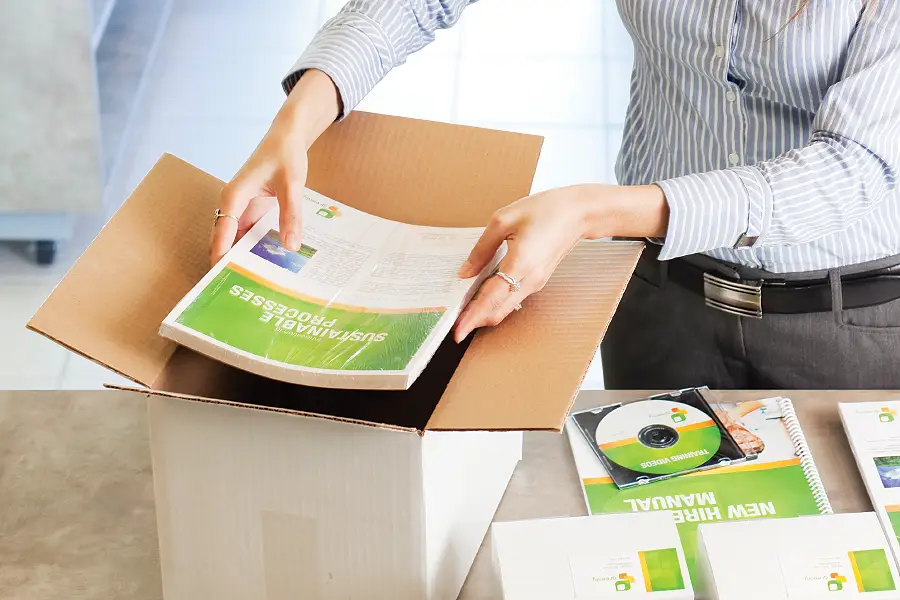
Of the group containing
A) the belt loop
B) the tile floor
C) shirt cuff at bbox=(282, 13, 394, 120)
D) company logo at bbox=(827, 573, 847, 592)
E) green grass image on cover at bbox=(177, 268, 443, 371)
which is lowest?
company logo at bbox=(827, 573, 847, 592)

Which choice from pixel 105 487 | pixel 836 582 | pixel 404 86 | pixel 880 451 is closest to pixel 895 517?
pixel 880 451

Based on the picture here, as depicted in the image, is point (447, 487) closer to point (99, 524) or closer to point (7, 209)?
point (99, 524)

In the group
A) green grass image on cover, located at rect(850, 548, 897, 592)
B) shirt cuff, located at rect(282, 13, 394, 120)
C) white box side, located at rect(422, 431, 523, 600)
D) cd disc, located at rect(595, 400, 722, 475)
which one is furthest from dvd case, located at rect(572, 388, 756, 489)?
shirt cuff, located at rect(282, 13, 394, 120)

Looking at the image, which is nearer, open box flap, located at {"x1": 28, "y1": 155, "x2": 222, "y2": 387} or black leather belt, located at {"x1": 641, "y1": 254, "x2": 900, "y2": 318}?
open box flap, located at {"x1": 28, "y1": 155, "x2": 222, "y2": 387}

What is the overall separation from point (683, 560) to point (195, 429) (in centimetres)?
43

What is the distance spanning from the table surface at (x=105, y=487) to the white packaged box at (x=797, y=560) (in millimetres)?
150

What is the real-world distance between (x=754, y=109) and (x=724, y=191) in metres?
0.23

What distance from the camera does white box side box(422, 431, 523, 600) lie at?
901 mm

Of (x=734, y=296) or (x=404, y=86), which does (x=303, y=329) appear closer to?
(x=734, y=296)

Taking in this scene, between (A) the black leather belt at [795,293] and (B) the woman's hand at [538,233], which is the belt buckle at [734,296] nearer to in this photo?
(A) the black leather belt at [795,293]

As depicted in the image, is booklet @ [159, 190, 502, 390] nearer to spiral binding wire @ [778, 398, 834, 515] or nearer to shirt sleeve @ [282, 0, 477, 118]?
shirt sleeve @ [282, 0, 477, 118]

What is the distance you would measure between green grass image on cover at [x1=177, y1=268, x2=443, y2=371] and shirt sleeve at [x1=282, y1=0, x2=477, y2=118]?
341mm

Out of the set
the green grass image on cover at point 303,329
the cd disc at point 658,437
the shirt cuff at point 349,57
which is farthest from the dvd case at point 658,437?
the shirt cuff at point 349,57

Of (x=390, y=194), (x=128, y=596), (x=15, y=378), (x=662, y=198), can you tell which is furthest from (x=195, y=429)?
(x=15, y=378)
